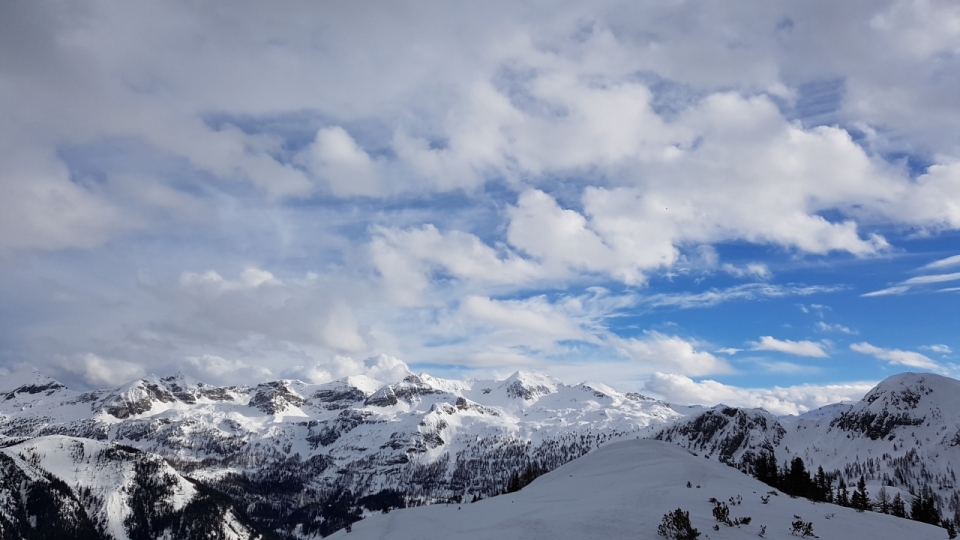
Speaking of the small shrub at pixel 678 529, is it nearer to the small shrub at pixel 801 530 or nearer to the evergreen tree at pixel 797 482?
the small shrub at pixel 801 530

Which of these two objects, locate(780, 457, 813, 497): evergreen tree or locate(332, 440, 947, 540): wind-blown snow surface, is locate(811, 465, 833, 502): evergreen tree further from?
locate(332, 440, 947, 540): wind-blown snow surface

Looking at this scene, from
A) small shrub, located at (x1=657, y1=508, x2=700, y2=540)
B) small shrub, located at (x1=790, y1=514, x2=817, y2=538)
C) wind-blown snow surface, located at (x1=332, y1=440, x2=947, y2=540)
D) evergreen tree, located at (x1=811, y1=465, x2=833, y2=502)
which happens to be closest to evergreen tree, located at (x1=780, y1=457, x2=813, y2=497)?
evergreen tree, located at (x1=811, y1=465, x2=833, y2=502)

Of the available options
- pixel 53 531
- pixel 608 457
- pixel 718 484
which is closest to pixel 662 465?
pixel 718 484

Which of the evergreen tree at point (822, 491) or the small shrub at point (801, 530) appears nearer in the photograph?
the small shrub at point (801, 530)

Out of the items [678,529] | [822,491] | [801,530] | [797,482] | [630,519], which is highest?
[678,529]

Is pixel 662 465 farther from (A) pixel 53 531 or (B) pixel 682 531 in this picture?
(A) pixel 53 531

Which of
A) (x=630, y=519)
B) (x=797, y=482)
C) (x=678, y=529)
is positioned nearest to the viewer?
(x=678, y=529)

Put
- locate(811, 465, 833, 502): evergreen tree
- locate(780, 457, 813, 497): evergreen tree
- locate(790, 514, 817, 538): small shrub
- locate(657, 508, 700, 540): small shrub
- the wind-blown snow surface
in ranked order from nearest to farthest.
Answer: locate(657, 508, 700, 540): small shrub < locate(790, 514, 817, 538): small shrub < the wind-blown snow surface < locate(811, 465, 833, 502): evergreen tree < locate(780, 457, 813, 497): evergreen tree

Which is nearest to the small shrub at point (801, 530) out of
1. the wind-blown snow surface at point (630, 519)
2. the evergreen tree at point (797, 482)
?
the wind-blown snow surface at point (630, 519)

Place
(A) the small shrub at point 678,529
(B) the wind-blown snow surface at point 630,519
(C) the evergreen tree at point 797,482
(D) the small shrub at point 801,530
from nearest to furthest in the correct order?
(A) the small shrub at point 678,529 < (D) the small shrub at point 801,530 < (B) the wind-blown snow surface at point 630,519 < (C) the evergreen tree at point 797,482

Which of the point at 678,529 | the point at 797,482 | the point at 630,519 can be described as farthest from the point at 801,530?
the point at 797,482

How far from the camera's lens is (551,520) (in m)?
22.9

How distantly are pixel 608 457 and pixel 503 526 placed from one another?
131 feet

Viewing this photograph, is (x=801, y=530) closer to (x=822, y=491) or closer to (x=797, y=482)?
(x=822, y=491)
